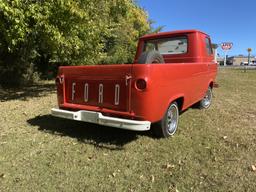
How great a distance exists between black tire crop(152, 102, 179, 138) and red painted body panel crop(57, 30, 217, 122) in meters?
0.25

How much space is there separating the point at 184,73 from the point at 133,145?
1.64 metres

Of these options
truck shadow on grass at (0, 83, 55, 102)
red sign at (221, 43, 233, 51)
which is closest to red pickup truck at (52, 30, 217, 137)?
truck shadow on grass at (0, 83, 55, 102)

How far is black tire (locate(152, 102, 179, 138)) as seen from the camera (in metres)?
4.98

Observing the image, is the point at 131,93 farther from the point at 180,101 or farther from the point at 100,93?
the point at 180,101

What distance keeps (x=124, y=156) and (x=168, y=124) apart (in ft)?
3.98

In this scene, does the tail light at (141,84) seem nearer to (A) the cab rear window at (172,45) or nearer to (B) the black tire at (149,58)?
(B) the black tire at (149,58)

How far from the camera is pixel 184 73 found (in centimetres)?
529

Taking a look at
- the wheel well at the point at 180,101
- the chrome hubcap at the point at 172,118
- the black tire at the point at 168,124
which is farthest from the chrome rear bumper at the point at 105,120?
the wheel well at the point at 180,101

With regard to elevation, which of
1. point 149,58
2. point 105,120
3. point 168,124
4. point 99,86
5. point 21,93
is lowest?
point 21,93

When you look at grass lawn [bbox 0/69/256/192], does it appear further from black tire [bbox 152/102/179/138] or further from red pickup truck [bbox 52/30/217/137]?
red pickup truck [bbox 52/30/217/137]

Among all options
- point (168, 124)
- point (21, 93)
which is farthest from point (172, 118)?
point (21, 93)

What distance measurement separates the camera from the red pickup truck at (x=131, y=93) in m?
4.34

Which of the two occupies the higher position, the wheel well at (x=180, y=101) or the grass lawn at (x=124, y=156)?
the wheel well at (x=180, y=101)

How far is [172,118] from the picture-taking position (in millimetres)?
5359
